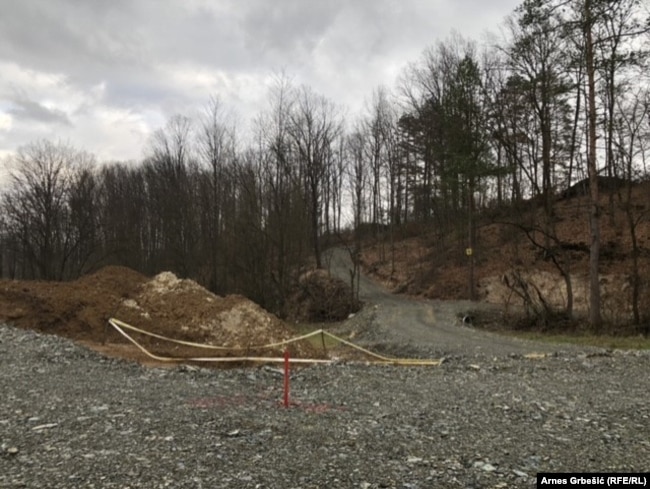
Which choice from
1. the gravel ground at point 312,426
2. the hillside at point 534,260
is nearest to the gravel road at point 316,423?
the gravel ground at point 312,426

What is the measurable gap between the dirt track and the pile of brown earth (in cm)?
493

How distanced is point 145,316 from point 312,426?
1257cm

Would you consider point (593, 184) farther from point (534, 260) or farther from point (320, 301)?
point (320, 301)

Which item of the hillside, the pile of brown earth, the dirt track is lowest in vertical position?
the dirt track

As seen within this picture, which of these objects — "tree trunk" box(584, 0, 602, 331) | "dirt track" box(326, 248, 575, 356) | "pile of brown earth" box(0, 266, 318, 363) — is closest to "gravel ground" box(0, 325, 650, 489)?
"pile of brown earth" box(0, 266, 318, 363)

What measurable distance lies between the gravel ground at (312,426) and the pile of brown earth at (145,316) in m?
4.71

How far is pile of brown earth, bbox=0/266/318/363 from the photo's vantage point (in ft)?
53.6

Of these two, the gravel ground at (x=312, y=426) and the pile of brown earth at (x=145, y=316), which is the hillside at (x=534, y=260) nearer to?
the gravel ground at (x=312, y=426)

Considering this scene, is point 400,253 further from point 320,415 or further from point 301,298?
point 320,415

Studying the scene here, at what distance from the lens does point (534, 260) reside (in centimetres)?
3141

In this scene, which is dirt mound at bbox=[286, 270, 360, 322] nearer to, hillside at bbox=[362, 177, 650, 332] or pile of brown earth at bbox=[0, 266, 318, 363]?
hillside at bbox=[362, 177, 650, 332]

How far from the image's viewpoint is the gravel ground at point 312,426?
5.26 metres

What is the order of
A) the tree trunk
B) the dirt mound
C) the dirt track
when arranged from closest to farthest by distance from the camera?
the dirt track, the tree trunk, the dirt mound

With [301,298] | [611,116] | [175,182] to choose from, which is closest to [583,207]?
[611,116]
